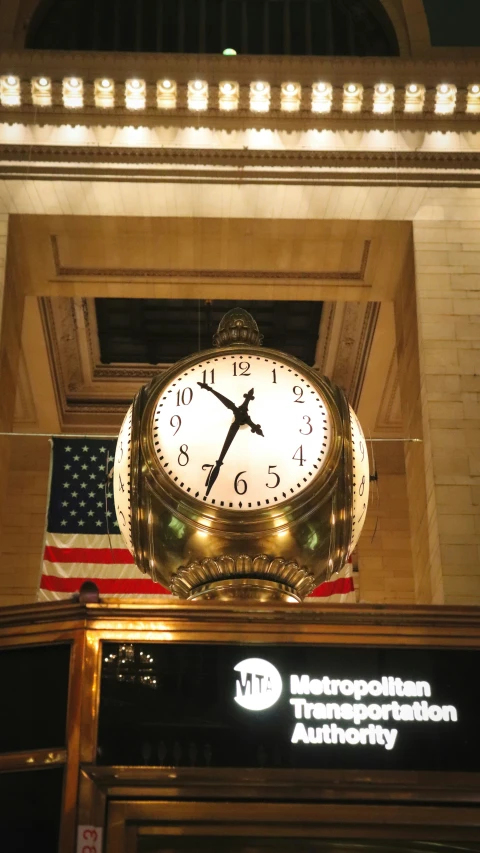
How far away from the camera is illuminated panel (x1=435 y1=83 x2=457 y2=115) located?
11.0 metres

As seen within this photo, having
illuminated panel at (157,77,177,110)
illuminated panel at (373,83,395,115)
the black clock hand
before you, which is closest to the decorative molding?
illuminated panel at (373,83,395,115)

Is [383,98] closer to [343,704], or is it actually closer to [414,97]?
[414,97]

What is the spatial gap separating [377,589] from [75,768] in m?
13.5

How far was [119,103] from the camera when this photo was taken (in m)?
11.1

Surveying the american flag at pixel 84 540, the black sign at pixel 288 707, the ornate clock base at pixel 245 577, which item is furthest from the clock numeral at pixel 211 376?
the american flag at pixel 84 540

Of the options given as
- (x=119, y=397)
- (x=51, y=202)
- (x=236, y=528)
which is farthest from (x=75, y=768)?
(x=119, y=397)

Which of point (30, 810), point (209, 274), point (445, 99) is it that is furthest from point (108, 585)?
point (30, 810)

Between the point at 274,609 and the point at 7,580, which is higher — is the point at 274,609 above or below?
below

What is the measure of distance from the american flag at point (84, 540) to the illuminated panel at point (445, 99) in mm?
4144

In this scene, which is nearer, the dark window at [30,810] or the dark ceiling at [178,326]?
the dark window at [30,810]

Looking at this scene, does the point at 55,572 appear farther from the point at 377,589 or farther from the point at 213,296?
the point at 377,589

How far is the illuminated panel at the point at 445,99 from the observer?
11047mm

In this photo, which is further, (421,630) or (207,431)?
(207,431)

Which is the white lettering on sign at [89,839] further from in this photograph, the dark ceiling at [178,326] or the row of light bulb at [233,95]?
the dark ceiling at [178,326]
